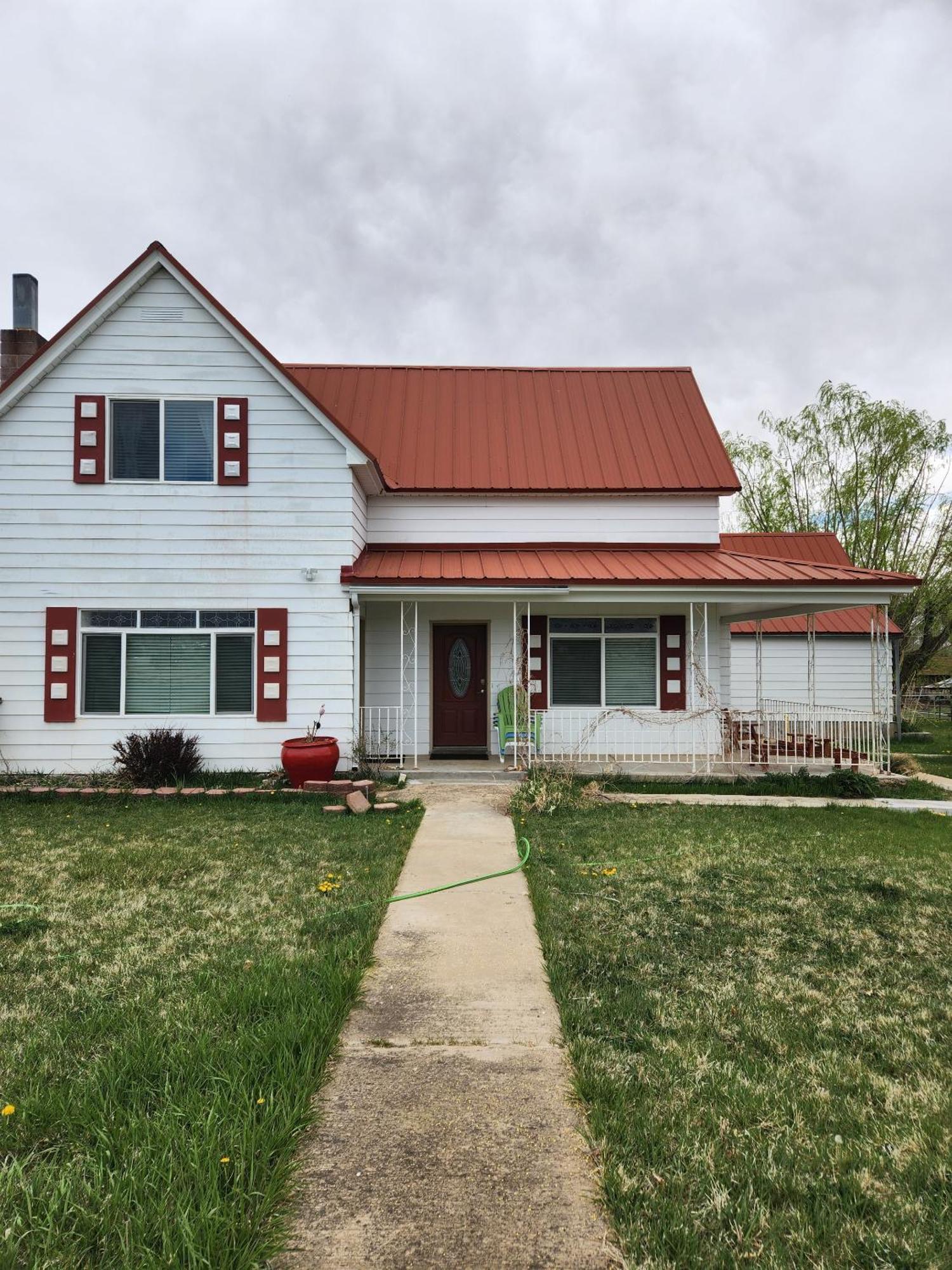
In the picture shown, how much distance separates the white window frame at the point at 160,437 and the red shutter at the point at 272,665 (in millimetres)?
2495

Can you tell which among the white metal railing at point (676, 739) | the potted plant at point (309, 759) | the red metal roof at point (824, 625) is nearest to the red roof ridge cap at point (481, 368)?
the red metal roof at point (824, 625)

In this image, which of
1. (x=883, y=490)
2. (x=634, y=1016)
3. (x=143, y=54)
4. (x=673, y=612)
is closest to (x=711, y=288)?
(x=883, y=490)

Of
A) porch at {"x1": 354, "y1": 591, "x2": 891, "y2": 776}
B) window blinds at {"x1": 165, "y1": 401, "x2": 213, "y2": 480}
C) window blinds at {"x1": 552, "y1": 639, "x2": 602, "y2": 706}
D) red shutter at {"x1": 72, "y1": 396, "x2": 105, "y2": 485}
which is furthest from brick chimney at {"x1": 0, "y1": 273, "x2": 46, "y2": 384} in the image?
window blinds at {"x1": 552, "y1": 639, "x2": 602, "y2": 706}

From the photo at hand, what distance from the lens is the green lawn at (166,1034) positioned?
216 centimetres

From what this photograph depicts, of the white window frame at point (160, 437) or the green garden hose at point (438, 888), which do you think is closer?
the green garden hose at point (438, 888)

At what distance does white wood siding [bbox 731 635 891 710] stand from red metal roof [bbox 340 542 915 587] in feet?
22.5

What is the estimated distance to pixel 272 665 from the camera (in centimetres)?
1146

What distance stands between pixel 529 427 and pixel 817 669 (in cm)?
1100

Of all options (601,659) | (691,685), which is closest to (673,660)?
(691,685)

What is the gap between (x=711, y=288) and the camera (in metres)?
24.6

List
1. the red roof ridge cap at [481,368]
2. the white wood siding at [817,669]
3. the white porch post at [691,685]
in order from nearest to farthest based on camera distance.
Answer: the white porch post at [691,685], the red roof ridge cap at [481,368], the white wood siding at [817,669]

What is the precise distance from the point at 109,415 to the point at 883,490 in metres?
22.0

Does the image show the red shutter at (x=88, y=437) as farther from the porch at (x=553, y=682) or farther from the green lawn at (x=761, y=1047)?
the green lawn at (x=761, y=1047)

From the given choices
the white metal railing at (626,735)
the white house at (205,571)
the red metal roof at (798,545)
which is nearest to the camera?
the white house at (205,571)
